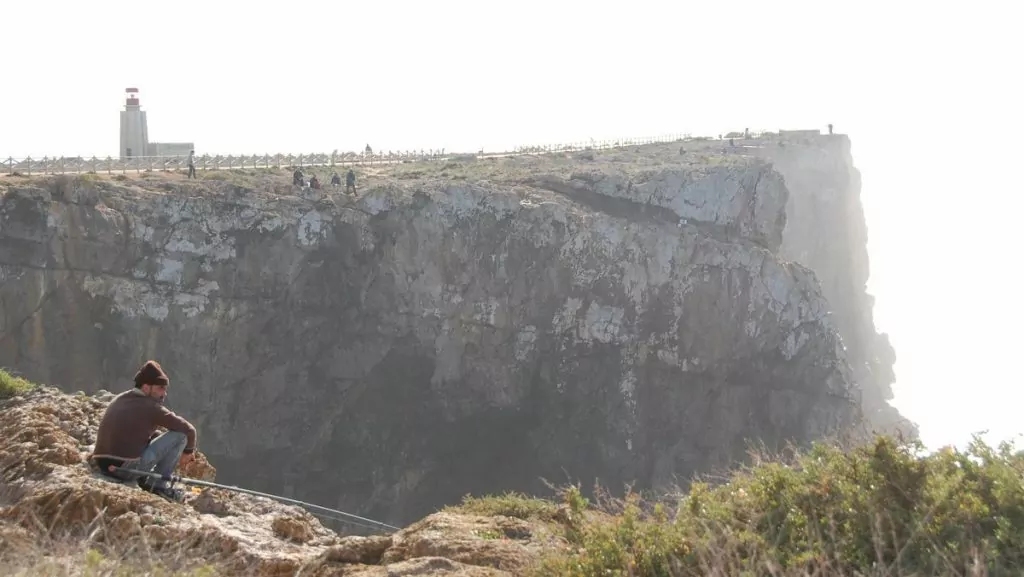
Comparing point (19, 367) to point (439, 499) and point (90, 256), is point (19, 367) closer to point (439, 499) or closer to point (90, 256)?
point (90, 256)

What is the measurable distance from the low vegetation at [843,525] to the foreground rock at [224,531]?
4.04ft

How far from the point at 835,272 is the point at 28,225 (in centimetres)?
5391

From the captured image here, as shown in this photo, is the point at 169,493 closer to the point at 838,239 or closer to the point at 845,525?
the point at 845,525

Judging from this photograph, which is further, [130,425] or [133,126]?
[133,126]

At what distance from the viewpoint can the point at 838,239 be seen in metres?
66.1

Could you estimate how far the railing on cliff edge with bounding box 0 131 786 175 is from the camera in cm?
3247

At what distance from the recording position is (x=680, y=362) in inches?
1481

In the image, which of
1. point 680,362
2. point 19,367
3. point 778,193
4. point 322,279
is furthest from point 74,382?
point 778,193

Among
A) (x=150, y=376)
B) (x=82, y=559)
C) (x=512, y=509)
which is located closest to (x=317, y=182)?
(x=150, y=376)

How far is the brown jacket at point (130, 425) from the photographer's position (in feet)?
29.8

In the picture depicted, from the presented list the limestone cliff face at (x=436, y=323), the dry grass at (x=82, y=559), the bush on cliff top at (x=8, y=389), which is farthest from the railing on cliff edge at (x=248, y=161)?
the dry grass at (x=82, y=559)

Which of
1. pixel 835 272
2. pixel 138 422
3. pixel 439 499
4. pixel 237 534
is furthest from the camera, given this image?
pixel 835 272

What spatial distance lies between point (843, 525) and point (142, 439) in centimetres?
667

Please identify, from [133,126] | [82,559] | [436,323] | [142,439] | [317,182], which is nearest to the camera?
[82,559]
